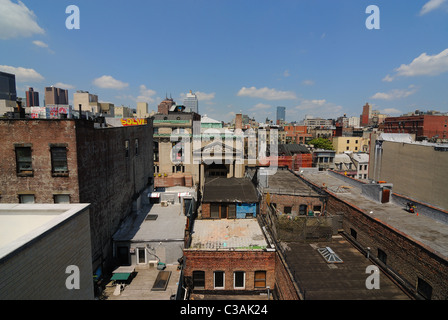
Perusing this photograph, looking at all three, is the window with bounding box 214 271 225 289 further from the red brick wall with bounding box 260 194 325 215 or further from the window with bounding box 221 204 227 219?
the red brick wall with bounding box 260 194 325 215

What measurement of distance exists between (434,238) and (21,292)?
22.3 m

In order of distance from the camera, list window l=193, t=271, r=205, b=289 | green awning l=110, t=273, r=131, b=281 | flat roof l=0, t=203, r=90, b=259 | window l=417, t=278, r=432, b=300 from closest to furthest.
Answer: flat roof l=0, t=203, r=90, b=259
window l=417, t=278, r=432, b=300
green awning l=110, t=273, r=131, b=281
window l=193, t=271, r=205, b=289

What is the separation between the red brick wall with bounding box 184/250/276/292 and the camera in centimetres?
1933

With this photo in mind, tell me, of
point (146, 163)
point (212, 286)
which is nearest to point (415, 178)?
point (212, 286)

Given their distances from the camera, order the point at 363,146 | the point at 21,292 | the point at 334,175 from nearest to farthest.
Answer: the point at 21,292, the point at 334,175, the point at 363,146

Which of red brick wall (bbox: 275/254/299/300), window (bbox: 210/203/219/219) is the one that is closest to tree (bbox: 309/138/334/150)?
window (bbox: 210/203/219/219)

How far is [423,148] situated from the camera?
3114cm

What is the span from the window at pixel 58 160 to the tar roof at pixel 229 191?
14072 millimetres

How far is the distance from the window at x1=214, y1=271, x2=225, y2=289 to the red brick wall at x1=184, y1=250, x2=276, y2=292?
1.21 ft

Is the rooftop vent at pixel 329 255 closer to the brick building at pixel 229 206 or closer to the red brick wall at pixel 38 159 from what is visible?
the brick building at pixel 229 206

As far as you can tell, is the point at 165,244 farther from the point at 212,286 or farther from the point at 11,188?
the point at 11,188

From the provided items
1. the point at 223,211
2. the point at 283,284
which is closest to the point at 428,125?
the point at 223,211

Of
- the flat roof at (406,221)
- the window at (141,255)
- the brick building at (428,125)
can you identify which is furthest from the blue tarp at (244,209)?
the brick building at (428,125)

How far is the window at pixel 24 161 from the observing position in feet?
50.1
